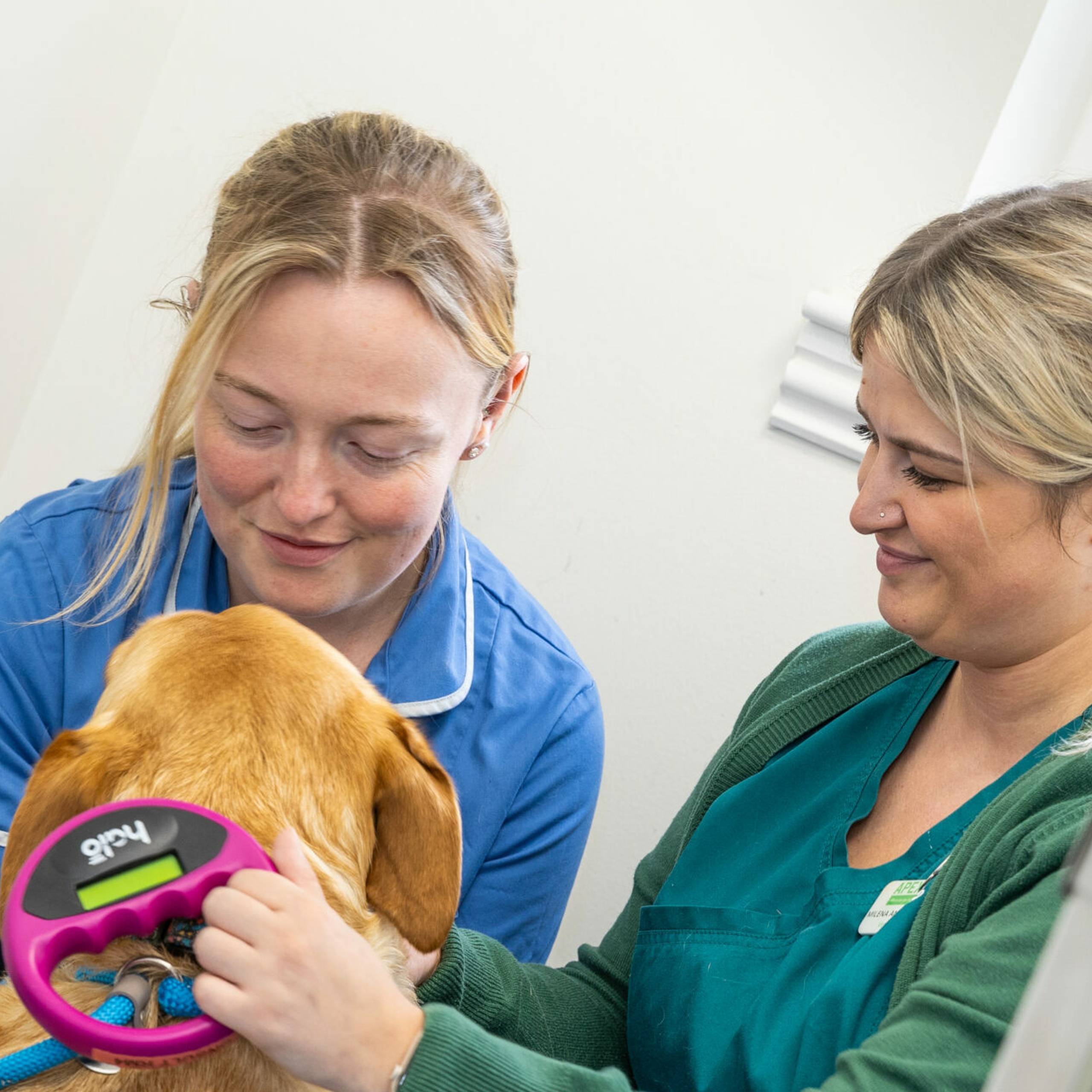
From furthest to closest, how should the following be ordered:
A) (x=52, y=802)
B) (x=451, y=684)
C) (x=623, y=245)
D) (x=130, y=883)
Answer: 1. (x=623, y=245)
2. (x=451, y=684)
3. (x=52, y=802)
4. (x=130, y=883)

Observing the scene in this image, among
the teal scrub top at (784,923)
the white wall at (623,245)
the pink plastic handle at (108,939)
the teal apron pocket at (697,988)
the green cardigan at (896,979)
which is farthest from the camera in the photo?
the white wall at (623,245)

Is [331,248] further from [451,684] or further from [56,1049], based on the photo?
[56,1049]

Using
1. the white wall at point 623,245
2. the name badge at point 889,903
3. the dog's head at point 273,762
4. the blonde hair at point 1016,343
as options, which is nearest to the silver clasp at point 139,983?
the dog's head at point 273,762

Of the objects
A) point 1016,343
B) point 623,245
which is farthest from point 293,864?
point 623,245

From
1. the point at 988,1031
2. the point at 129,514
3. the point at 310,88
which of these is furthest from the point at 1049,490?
the point at 310,88

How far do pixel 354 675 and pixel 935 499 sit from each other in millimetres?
612

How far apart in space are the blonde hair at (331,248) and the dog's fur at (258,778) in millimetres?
369

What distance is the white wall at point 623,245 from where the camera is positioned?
2182 millimetres

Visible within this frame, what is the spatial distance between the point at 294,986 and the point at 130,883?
0.14 m

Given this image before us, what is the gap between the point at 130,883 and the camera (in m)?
0.80

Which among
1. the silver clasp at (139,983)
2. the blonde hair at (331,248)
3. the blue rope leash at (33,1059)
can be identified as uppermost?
the blonde hair at (331,248)

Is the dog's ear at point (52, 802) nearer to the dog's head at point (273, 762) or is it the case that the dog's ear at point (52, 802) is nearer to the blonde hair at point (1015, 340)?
the dog's head at point (273, 762)

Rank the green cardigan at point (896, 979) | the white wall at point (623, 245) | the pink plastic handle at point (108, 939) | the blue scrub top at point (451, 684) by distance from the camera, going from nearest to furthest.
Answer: the pink plastic handle at point (108, 939)
the green cardigan at point (896, 979)
the blue scrub top at point (451, 684)
the white wall at point (623, 245)

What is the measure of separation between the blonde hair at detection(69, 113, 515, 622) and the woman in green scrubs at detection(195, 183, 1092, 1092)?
47cm
